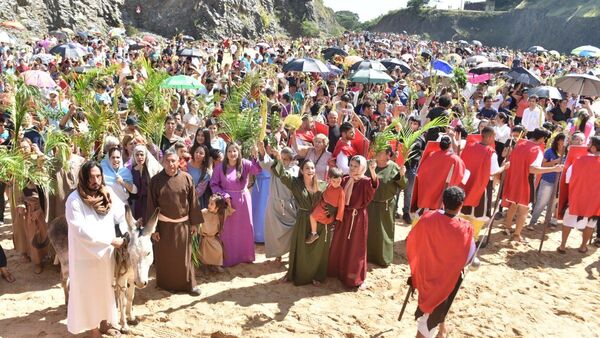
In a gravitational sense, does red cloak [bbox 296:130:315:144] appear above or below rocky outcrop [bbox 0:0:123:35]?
below

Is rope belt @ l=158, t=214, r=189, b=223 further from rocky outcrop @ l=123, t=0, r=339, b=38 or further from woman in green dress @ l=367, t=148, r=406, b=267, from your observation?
Result: rocky outcrop @ l=123, t=0, r=339, b=38

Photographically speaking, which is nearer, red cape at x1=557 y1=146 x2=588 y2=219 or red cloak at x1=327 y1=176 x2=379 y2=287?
red cloak at x1=327 y1=176 x2=379 y2=287

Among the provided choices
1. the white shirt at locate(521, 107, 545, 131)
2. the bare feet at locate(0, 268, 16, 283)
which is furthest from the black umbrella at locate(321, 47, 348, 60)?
the bare feet at locate(0, 268, 16, 283)

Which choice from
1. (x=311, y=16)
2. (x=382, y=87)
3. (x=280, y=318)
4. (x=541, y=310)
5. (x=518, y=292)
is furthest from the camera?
(x=311, y=16)

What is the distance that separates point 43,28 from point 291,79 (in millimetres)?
28872

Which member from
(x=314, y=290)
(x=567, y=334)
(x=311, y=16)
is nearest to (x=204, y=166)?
(x=314, y=290)

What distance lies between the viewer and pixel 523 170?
7582 mm

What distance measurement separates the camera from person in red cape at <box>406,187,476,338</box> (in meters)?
4.48

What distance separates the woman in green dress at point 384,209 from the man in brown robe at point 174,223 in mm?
2145

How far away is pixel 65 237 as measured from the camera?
504cm

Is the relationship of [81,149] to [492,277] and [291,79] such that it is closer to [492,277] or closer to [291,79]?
[492,277]

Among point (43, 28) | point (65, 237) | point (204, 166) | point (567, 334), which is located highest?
point (43, 28)

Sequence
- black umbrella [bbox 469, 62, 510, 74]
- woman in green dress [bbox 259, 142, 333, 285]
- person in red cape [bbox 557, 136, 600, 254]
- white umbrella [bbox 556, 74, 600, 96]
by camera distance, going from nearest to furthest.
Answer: woman in green dress [bbox 259, 142, 333, 285], person in red cape [bbox 557, 136, 600, 254], white umbrella [bbox 556, 74, 600, 96], black umbrella [bbox 469, 62, 510, 74]

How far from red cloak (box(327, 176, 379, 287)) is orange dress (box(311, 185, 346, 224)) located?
0.18 m
